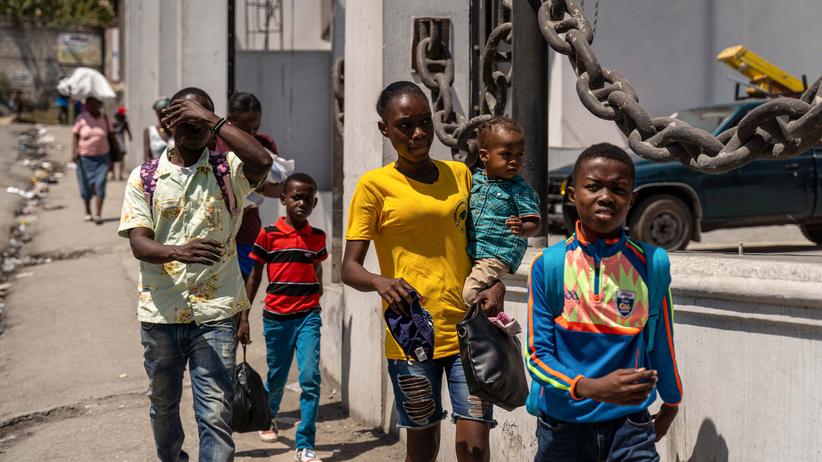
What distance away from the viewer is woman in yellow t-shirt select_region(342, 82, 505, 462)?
3834 mm

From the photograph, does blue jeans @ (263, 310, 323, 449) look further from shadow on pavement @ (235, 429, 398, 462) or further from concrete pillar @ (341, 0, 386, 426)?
concrete pillar @ (341, 0, 386, 426)

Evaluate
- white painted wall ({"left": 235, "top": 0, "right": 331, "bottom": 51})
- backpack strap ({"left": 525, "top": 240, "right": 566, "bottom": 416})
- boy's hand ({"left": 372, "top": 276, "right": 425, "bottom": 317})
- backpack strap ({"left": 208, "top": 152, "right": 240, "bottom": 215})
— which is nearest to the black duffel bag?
backpack strap ({"left": 208, "top": 152, "right": 240, "bottom": 215})

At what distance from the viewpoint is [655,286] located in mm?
3133

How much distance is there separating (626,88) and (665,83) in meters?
13.3

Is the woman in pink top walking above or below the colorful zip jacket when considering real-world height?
above

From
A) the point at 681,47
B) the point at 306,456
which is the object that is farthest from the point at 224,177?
the point at 681,47

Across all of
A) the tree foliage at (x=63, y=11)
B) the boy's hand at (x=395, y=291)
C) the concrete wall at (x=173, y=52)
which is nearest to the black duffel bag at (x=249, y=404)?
the boy's hand at (x=395, y=291)

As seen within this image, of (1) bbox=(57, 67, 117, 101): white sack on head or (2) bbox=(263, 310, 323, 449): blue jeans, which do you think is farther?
(1) bbox=(57, 67, 117, 101): white sack on head

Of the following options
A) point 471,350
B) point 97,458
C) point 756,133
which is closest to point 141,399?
point 97,458

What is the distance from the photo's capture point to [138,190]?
4.30 meters

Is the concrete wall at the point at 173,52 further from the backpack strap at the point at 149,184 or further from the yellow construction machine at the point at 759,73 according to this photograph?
the backpack strap at the point at 149,184

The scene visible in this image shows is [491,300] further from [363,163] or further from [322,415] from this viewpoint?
[322,415]

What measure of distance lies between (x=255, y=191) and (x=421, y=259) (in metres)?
2.41

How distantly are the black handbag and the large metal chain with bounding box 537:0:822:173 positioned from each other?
936 millimetres
